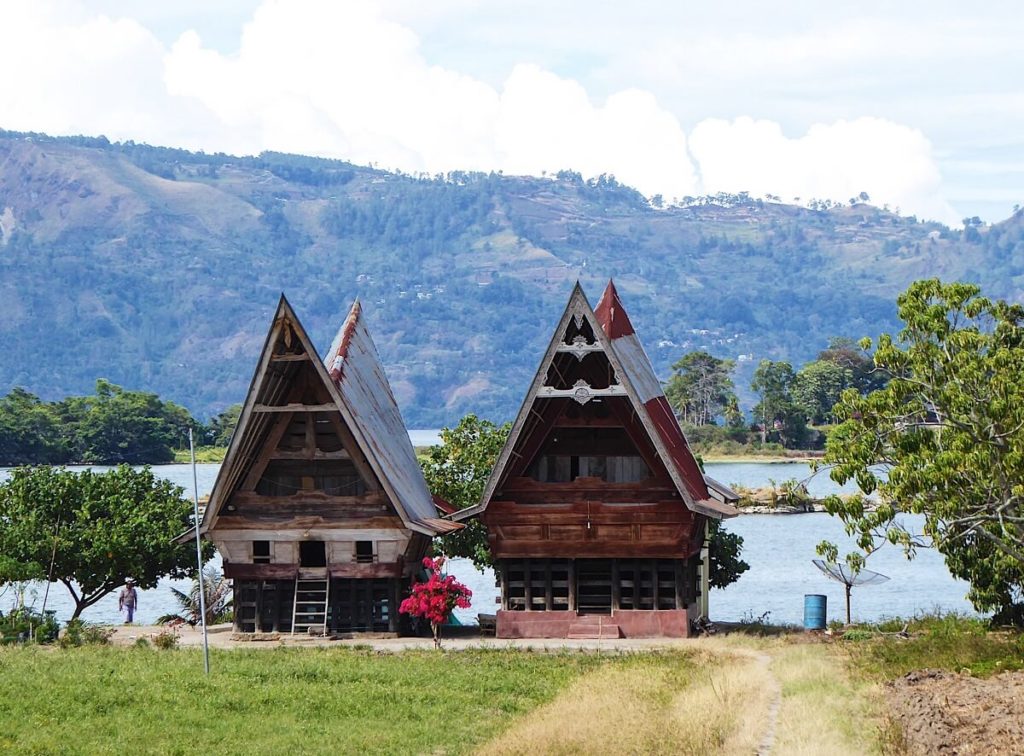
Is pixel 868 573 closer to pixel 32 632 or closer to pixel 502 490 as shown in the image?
pixel 502 490

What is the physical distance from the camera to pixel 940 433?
40531 mm

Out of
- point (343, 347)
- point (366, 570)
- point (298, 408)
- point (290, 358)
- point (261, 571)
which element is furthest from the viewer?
point (343, 347)

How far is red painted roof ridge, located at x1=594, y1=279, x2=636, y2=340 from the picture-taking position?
51094 mm

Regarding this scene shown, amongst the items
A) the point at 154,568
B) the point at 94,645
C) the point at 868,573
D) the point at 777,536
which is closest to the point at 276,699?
the point at 94,645

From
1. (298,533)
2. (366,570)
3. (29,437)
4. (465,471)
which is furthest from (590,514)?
(29,437)

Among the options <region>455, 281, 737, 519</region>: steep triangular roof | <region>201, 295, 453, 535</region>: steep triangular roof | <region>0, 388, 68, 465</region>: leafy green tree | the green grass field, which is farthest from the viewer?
<region>0, 388, 68, 465</region>: leafy green tree

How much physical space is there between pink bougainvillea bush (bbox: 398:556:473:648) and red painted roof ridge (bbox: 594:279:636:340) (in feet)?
29.2

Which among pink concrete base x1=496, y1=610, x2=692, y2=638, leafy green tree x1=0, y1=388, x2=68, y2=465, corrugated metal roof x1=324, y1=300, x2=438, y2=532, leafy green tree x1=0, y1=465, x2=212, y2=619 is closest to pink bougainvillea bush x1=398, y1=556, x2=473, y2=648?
corrugated metal roof x1=324, y1=300, x2=438, y2=532

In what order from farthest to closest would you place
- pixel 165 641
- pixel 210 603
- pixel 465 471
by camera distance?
pixel 465 471 < pixel 210 603 < pixel 165 641

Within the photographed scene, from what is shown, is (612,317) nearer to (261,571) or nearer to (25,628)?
(261,571)

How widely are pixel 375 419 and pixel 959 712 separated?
2366cm

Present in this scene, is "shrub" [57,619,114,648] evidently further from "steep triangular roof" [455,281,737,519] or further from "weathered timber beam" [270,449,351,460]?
"steep triangular roof" [455,281,737,519]

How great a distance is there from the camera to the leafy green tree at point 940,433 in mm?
38469

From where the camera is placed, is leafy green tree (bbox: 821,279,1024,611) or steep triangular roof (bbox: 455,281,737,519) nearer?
leafy green tree (bbox: 821,279,1024,611)
